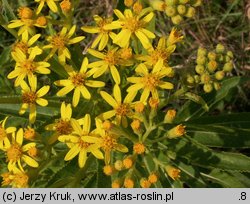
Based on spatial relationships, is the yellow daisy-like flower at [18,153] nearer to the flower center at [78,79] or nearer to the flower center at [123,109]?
the flower center at [78,79]

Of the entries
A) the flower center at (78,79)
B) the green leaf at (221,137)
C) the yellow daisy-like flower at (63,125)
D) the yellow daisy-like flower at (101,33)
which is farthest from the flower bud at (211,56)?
the yellow daisy-like flower at (63,125)

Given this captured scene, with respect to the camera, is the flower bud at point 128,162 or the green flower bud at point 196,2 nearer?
the flower bud at point 128,162

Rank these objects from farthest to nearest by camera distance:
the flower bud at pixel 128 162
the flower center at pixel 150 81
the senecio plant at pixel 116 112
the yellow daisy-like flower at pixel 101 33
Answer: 1. the yellow daisy-like flower at pixel 101 33
2. the flower center at pixel 150 81
3. the senecio plant at pixel 116 112
4. the flower bud at pixel 128 162

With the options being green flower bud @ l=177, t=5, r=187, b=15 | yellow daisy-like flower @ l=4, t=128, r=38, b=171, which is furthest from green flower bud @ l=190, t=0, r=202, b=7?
yellow daisy-like flower @ l=4, t=128, r=38, b=171

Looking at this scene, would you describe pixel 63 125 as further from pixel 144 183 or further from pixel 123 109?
pixel 144 183

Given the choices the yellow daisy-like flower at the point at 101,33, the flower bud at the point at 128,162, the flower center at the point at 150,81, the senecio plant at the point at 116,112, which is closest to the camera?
the flower bud at the point at 128,162

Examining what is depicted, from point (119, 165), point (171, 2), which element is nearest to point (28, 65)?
point (119, 165)

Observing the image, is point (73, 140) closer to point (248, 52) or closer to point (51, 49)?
point (51, 49)
